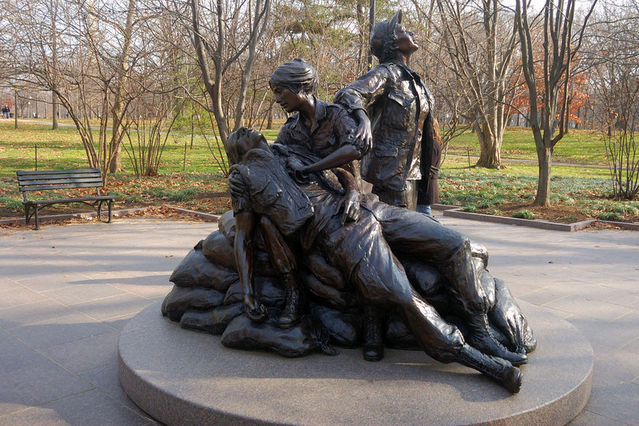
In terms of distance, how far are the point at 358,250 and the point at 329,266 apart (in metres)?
0.29

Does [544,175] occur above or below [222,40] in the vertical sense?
below

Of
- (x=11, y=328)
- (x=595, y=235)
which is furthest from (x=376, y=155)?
(x=595, y=235)

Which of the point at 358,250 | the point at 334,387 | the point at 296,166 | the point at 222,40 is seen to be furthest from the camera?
the point at 222,40

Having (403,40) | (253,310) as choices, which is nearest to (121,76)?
(403,40)

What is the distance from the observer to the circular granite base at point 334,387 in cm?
275

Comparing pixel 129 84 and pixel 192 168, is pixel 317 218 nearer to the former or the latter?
pixel 129 84

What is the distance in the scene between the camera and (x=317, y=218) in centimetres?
356

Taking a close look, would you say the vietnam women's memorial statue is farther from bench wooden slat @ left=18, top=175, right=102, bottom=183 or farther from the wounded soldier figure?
bench wooden slat @ left=18, top=175, right=102, bottom=183

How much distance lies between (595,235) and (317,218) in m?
7.32

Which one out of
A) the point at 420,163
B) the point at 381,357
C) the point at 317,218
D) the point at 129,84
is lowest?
the point at 381,357

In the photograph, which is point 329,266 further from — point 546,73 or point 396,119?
point 546,73

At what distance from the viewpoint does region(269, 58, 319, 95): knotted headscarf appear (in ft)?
11.7

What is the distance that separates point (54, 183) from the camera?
9688mm

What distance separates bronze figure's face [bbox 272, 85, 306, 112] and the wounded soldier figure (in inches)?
10.9
